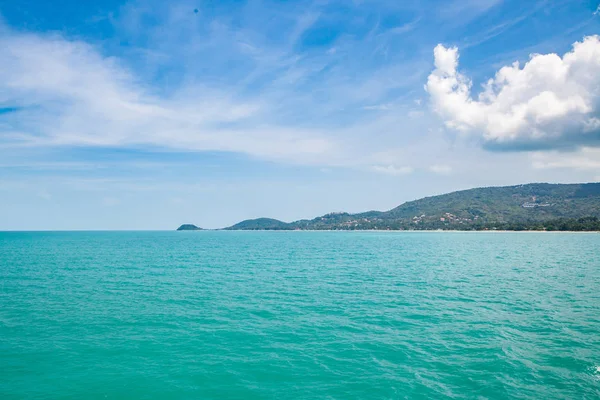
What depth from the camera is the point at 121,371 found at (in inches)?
829

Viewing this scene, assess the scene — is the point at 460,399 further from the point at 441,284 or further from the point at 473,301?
the point at 441,284

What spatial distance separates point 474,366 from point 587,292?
30324 millimetres

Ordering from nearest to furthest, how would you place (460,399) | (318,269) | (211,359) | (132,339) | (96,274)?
(460,399) → (211,359) → (132,339) → (96,274) → (318,269)

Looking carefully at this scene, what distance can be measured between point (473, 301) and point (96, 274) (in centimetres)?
5721

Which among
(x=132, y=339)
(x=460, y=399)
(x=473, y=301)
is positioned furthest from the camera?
(x=473, y=301)

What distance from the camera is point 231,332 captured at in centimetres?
2778

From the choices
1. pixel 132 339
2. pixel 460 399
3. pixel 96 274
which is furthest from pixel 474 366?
pixel 96 274

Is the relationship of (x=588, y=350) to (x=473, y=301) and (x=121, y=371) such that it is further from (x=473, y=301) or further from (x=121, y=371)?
(x=121, y=371)

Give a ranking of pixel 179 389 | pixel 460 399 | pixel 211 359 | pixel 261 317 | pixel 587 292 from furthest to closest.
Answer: pixel 587 292
pixel 261 317
pixel 211 359
pixel 179 389
pixel 460 399

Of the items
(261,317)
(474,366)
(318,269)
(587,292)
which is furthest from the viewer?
(318,269)

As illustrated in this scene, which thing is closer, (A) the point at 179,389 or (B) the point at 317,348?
(A) the point at 179,389

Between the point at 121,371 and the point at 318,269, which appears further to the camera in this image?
the point at 318,269

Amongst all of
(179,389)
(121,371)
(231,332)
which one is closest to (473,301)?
(231,332)

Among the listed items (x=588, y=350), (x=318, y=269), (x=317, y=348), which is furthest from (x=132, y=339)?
(x=318, y=269)
